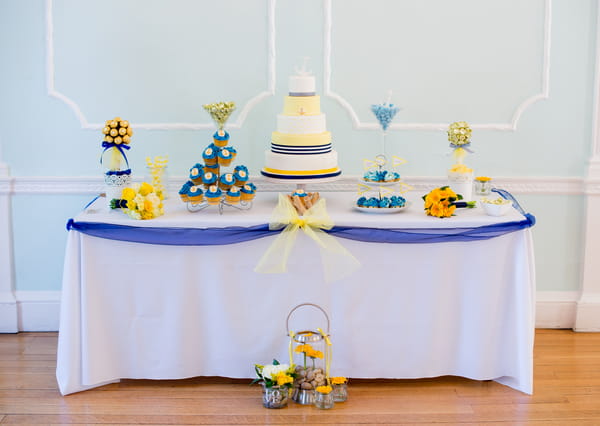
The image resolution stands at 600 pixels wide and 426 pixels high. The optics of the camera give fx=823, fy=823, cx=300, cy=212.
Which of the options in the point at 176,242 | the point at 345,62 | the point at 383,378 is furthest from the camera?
the point at 345,62

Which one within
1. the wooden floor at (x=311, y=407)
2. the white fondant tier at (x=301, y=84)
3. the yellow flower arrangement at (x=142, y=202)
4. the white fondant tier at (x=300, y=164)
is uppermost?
the white fondant tier at (x=301, y=84)

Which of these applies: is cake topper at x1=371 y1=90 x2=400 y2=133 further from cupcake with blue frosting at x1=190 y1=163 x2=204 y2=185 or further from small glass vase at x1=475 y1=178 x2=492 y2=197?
cupcake with blue frosting at x1=190 y1=163 x2=204 y2=185

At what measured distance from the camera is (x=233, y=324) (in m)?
3.27

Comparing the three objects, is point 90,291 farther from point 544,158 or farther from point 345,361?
point 544,158

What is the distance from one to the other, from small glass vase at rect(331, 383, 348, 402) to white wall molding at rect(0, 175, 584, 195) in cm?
101

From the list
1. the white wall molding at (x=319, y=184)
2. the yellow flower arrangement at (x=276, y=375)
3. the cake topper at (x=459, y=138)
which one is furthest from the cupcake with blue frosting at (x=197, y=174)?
the cake topper at (x=459, y=138)

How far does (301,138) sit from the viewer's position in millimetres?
3320

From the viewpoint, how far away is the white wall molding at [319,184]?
3840 mm

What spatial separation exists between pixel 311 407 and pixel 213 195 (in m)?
0.91

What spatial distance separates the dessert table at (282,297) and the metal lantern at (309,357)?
0.07 metres

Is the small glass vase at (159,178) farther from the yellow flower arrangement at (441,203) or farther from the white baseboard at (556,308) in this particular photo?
the white baseboard at (556,308)

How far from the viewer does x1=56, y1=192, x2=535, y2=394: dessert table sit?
319cm

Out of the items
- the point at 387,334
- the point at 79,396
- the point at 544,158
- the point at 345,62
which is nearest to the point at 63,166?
the point at 79,396

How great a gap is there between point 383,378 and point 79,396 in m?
1.23
